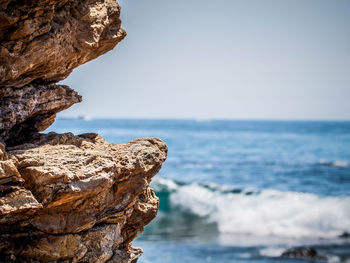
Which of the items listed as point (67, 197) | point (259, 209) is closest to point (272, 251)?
point (259, 209)

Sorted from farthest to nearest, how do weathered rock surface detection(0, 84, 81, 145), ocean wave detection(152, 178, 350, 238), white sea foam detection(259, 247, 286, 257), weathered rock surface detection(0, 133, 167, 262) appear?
ocean wave detection(152, 178, 350, 238)
white sea foam detection(259, 247, 286, 257)
weathered rock surface detection(0, 84, 81, 145)
weathered rock surface detection(0, 133, 167, 262)

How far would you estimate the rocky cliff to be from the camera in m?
5.43

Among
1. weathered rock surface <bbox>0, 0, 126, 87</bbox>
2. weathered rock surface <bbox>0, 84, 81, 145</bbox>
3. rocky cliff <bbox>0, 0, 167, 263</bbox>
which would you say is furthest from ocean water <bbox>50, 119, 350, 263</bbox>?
weathered rock surface <bbox>0, 0, 126, 87</bbox>

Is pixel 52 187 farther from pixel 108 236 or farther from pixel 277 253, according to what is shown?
pixel 277 253

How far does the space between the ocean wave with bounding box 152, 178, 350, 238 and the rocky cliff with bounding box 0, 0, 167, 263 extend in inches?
512

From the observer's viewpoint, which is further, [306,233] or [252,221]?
[252,221]

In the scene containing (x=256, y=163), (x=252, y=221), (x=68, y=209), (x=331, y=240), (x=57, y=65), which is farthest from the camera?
(x=256, y=163)

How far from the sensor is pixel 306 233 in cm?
1817

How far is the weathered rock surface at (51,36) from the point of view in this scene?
574 cm

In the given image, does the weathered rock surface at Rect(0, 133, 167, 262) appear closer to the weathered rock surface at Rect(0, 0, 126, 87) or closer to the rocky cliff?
the rocky cliff

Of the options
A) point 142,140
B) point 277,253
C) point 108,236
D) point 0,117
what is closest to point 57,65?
point 0,117

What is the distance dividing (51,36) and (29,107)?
3.62ft

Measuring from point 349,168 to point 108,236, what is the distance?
36985mm

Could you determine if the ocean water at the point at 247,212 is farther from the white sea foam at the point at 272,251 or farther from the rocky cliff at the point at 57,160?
the rocky cliff at the point at 57,160
